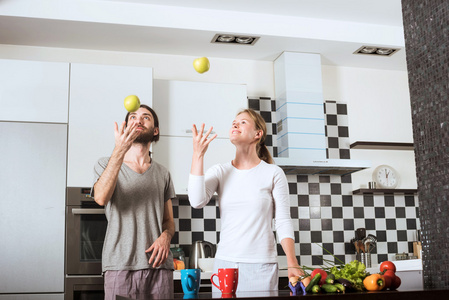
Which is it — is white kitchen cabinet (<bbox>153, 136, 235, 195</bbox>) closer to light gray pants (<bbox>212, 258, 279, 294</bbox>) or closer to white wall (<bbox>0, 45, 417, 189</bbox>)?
white wall (<bbox>0, 45, 417, 189</bbox>)

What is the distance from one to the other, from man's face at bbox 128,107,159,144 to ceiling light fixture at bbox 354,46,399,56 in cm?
239

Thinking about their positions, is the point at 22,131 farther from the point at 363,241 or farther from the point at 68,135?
the point at 363,241

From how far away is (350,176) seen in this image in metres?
4.61

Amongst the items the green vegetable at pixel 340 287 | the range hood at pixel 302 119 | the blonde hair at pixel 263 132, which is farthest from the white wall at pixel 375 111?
the green vegetable at pixel 340 287

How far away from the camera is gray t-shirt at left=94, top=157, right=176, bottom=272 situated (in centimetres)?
233

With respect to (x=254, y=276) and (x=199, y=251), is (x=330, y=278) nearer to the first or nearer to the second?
(x=254, y=276)

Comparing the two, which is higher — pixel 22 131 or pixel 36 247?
pixel 22 131

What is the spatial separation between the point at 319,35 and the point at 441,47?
2.72 m

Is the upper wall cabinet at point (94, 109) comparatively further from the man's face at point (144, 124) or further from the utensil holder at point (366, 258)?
the utensil holder at point (366, 258)

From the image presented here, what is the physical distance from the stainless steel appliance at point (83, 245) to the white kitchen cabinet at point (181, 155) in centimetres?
61

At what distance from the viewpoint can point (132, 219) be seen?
238 cm

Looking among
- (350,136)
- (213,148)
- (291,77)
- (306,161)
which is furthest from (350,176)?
(213,148)

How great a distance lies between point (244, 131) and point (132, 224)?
2.08 feet

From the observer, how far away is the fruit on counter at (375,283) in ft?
4.58
